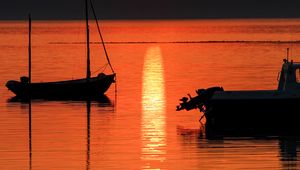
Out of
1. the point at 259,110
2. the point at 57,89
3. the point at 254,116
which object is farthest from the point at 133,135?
the point at 57,89

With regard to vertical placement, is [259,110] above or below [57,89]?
below

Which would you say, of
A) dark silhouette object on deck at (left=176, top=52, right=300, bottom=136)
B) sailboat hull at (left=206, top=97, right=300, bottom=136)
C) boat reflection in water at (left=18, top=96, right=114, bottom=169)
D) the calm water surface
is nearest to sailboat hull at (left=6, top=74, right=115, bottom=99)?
the calm water surface

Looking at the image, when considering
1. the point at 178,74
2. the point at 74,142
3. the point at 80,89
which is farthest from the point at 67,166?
the point at 178,74

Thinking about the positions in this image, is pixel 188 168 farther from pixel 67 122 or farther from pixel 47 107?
pixel 47 107

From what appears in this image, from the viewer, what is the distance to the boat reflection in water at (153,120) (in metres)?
38.6

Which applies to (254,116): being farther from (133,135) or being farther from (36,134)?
(36,134)

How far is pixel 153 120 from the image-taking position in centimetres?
5216

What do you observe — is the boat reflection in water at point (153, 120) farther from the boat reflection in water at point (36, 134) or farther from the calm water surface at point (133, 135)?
the boat reflection in water at point (36, 134)

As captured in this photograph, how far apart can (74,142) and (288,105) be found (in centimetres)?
1017

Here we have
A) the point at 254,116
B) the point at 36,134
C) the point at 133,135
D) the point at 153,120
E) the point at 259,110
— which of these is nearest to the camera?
the point at 133,135

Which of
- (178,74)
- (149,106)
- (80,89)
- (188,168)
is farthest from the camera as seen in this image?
(178,74)

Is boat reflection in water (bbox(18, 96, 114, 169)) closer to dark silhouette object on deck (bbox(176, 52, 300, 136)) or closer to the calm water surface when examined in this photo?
the calm water surface

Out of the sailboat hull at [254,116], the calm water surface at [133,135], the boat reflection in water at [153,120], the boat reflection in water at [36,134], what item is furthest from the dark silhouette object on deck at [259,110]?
the boat reflection in water at [36,134]

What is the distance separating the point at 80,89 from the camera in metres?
67.3
